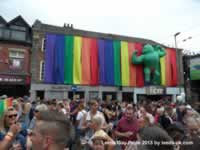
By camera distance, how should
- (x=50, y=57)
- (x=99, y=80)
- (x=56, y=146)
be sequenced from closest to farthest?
1. (x=56, y=146)
2. (x=50, y=57)
3. (x=99, y=80)

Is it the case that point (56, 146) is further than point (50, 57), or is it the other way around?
point (50, 57)

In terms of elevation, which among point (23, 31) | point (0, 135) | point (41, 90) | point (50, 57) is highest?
point (23, 31)

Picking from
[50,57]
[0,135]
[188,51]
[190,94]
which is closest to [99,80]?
[50,57]

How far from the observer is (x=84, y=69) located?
22.1 meters

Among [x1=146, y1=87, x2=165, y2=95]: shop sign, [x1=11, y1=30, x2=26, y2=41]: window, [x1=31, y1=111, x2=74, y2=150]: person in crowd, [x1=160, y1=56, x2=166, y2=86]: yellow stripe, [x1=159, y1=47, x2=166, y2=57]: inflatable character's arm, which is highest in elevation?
[x1=11, y1=30, x2=26, y2=41]: window

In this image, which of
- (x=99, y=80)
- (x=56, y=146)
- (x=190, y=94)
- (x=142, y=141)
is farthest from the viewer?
(x=190, y=94)

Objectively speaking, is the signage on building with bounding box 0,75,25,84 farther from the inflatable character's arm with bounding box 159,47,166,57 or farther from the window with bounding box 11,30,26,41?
the inflatable character's arm with bounding box 159,47,166,57

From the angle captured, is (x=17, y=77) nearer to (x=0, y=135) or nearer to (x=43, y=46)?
(x=43, y=46)

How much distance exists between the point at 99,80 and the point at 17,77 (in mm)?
7564

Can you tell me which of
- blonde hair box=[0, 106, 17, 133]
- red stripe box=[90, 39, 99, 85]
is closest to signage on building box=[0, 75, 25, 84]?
red stripe box=[90, 39, 99, 85]

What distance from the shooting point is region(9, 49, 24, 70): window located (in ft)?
72.3

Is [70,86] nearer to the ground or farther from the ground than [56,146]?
farther from the ground

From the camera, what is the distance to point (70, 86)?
22234 mm

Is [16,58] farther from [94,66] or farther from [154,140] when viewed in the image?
[154,140]
